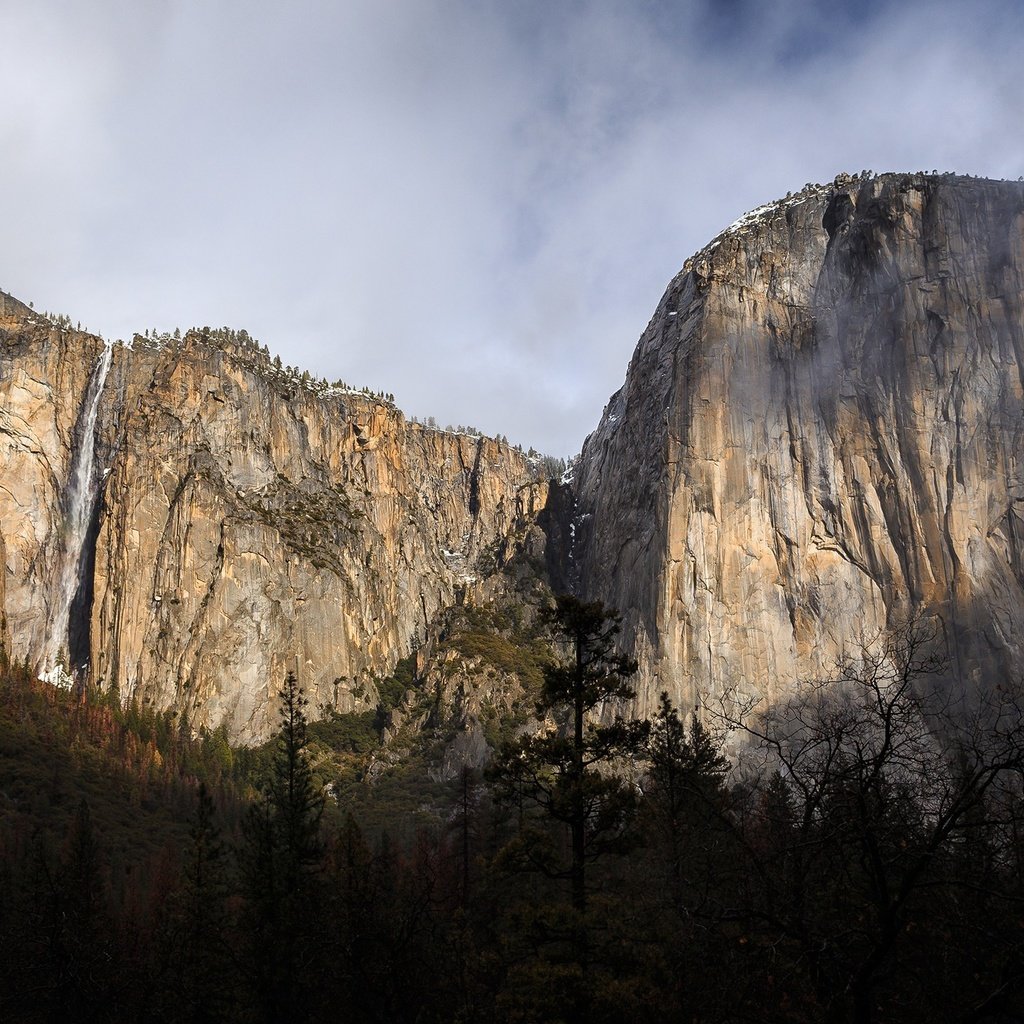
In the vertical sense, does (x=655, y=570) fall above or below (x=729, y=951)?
above

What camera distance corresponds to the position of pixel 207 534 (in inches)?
4980

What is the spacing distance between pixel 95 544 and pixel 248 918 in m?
117

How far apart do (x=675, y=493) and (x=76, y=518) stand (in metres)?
91.0

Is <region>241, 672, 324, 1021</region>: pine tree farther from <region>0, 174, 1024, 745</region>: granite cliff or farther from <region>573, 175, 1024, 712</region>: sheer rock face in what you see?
<region>573, 175, 1024, 712</region>: sheer rock face

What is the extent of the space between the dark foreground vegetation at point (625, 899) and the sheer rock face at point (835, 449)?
64622 mm

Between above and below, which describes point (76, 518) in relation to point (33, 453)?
below

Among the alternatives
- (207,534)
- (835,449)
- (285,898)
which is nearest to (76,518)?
(207,534)

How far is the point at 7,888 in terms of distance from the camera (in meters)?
37.2

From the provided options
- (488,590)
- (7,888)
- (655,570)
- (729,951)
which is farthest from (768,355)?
(729,951)

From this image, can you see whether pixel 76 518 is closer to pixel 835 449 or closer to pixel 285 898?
pixel 835 449

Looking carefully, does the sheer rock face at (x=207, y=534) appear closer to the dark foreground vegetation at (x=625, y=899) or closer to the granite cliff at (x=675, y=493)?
the granite cliff at (x=675, y=493)

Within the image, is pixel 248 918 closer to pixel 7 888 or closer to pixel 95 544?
pixel 7 888

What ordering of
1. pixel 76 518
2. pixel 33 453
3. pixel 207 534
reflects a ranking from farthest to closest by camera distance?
1. pixel 76 518
2. pixel 33 453
3. pixel 207 534

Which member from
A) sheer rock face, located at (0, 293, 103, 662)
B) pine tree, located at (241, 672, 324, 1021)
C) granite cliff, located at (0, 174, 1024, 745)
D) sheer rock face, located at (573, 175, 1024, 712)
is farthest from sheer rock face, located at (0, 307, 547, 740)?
pine tree, located at (241, 672, 324, 1021)
